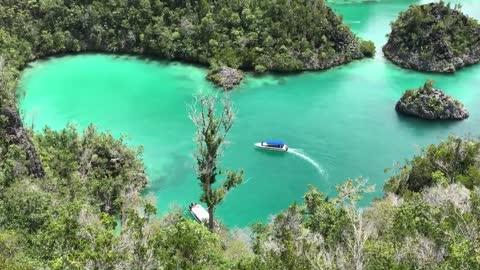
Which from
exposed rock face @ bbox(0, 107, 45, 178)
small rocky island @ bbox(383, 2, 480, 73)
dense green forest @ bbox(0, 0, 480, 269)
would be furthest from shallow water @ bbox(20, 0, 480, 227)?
exposed rock face @ bbox(0, 107, 45, 178)

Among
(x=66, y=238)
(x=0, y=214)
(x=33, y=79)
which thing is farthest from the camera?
(x=33, y=79)

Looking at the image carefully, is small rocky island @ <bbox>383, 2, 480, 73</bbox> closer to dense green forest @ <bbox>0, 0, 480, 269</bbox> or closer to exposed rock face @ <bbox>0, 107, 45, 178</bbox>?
dense green forest @ <bbox>0, 0, 480, 269</bbox>

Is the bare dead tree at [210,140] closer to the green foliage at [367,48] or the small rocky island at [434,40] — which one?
the small rocky island at [434,40]

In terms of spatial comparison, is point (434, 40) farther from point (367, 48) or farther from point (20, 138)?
point (20, 138)

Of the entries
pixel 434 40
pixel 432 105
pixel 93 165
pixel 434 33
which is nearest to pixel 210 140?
pixel 93 165

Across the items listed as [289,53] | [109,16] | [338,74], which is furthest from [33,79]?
[338,74]

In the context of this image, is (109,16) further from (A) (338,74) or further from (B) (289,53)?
(A) (338,74)
